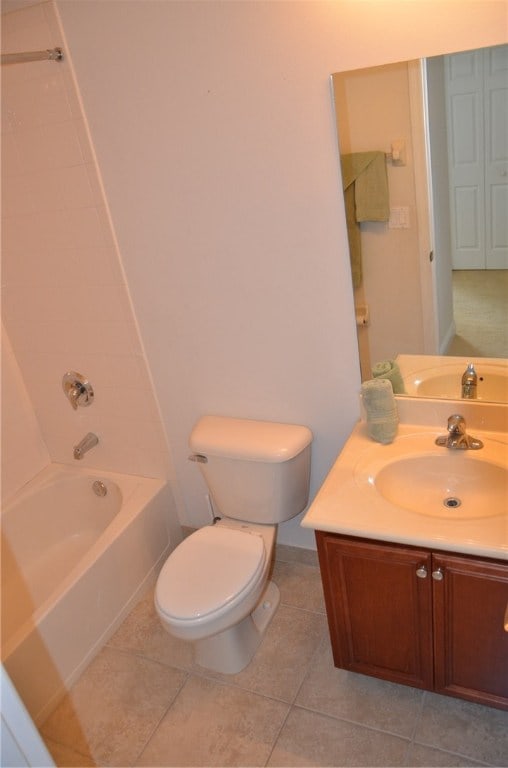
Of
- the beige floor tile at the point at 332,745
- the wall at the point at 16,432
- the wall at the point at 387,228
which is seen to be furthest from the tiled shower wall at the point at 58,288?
the beige floor tile at the point at 332,745

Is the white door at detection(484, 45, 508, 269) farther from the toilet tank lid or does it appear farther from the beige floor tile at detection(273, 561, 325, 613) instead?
the beige floor tile at detection(273, 561, 325, 613)

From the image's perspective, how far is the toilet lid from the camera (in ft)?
5.83

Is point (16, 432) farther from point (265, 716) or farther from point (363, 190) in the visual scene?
point (363, 190)

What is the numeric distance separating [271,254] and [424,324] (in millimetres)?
552

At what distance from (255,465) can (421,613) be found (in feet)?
2.41

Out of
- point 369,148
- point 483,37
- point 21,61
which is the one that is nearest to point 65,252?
point 21,61

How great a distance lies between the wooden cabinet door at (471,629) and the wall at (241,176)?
70 cm

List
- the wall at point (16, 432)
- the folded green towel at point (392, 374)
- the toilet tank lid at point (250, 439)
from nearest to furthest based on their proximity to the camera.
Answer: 1. the folded green towel at point (392, 374)
2. the toilet tank lid at point (250, 439)
3. the wall at point (16, 432)

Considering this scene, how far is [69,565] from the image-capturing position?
101 inches

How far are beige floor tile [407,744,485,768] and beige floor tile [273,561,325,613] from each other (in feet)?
1.97

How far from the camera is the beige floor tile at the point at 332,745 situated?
5.46 ft

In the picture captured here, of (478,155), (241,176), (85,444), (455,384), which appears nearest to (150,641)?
(85,444)

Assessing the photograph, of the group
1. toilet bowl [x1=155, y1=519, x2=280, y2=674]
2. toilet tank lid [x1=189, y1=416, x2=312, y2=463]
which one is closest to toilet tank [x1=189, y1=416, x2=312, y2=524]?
toilet tank lid [x1=189, y1=416, x2=312, y2=463]

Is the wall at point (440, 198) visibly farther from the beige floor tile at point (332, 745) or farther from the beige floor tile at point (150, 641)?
the beige floor tile at point (150, 641)
